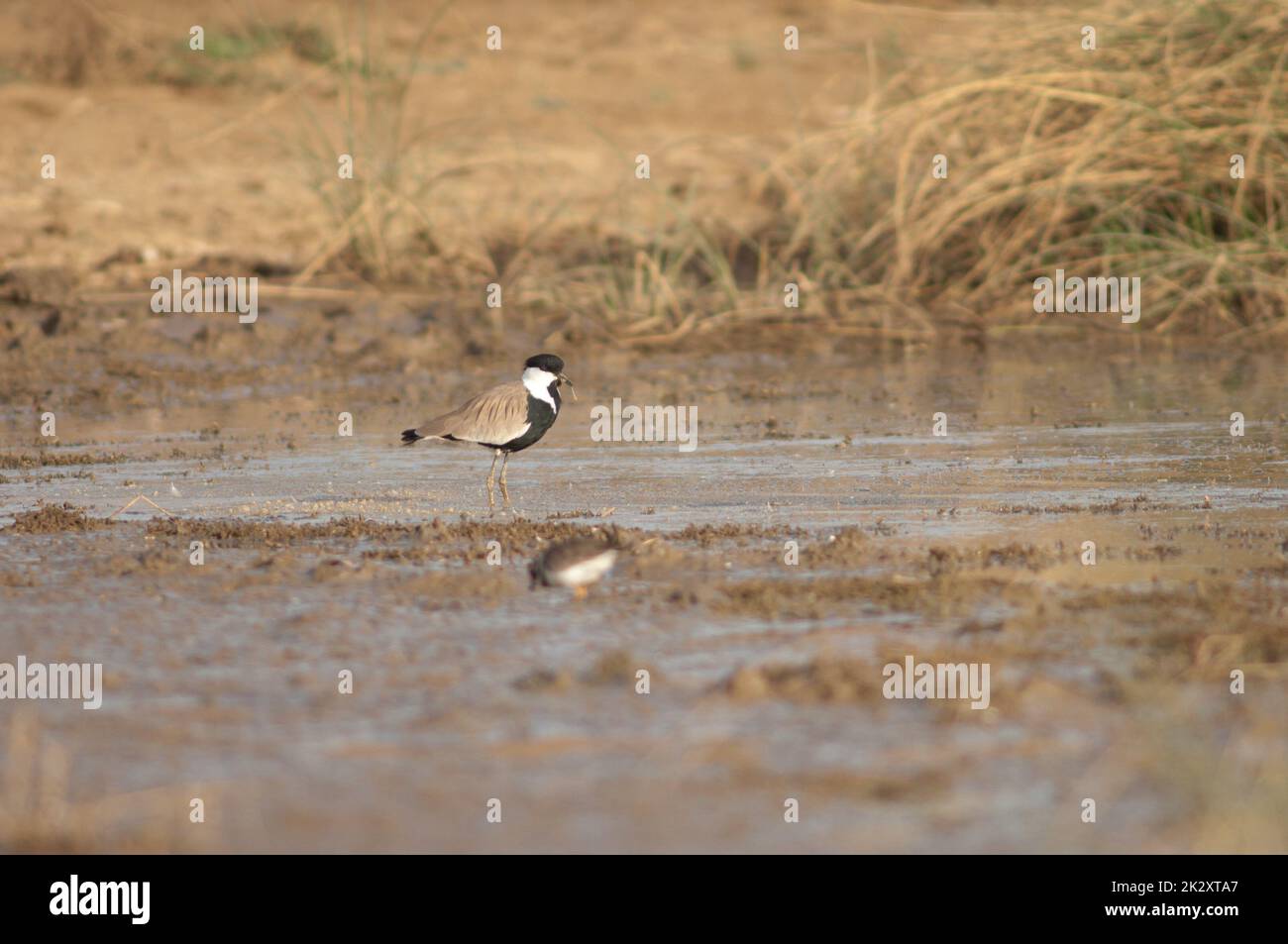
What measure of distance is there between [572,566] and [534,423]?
2093 mm

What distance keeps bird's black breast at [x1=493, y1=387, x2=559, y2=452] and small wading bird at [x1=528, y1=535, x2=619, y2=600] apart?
75.0 inches

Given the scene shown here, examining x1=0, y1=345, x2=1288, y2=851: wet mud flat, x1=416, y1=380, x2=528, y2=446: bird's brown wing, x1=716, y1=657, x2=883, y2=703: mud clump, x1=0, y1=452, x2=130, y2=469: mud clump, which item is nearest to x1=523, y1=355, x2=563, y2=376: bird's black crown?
x1=416, y1=380, x2=528, y2=446: bird's brown wing

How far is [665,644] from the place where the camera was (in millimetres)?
4816

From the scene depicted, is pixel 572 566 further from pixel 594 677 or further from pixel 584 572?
pixel 594 677

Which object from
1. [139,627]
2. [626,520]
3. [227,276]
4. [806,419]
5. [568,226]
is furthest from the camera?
[568,226]

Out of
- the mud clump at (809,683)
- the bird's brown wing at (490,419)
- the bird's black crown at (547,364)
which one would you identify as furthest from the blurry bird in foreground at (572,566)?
the bird's black crown at (547,364)

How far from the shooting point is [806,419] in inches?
Result: 360

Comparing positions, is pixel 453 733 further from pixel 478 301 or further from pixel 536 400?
pixel 478 301

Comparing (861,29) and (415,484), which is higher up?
(861,29)

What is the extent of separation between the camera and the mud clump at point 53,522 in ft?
21.1

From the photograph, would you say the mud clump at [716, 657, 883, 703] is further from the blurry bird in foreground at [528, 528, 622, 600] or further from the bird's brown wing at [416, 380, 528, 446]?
A: the bird's brown wing at [416, 380, 528, 446]

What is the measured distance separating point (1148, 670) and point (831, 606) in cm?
101

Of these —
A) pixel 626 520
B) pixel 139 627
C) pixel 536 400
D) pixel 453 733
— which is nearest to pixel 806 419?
pixel 536 400

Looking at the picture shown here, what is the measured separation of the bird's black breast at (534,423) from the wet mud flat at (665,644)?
19cm
